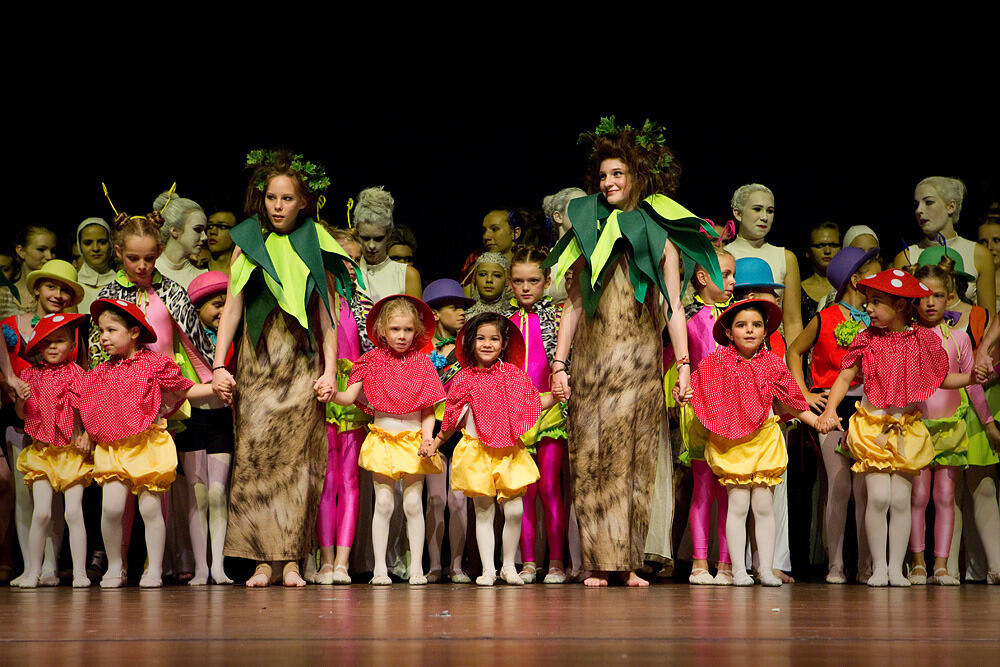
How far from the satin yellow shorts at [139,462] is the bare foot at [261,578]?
20.5 inches

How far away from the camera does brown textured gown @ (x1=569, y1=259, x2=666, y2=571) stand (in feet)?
16.7

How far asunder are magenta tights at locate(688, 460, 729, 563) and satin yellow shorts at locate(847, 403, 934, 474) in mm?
568

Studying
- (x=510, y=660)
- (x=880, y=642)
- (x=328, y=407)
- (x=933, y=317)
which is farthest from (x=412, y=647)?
(x=933, y=317)

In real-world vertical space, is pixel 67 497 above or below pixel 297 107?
below

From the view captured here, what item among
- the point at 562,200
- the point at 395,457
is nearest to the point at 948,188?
the point at 562,200

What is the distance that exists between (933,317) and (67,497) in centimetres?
376

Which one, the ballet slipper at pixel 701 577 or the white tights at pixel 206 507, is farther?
the white tights at pixel 206 507

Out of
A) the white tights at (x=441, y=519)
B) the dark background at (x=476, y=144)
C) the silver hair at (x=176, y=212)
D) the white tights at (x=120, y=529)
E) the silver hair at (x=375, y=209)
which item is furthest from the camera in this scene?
the dark background at (x=476, y=144)

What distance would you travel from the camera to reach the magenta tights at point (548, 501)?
5.59 m

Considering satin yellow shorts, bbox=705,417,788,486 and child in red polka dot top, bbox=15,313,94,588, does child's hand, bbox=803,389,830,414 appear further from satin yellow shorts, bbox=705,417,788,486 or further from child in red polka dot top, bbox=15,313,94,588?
child in red polka dot top, bbox=15,313,94,588

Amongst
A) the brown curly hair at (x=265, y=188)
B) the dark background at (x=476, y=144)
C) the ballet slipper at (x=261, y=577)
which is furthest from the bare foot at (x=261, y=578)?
the dark background at (x=476, y=144)

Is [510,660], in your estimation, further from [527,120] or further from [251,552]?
[527,120]

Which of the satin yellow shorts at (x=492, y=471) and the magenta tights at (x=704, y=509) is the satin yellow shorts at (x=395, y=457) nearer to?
the satin yellow shorts at (x=492, y=471)

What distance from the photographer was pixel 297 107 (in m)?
7.68
